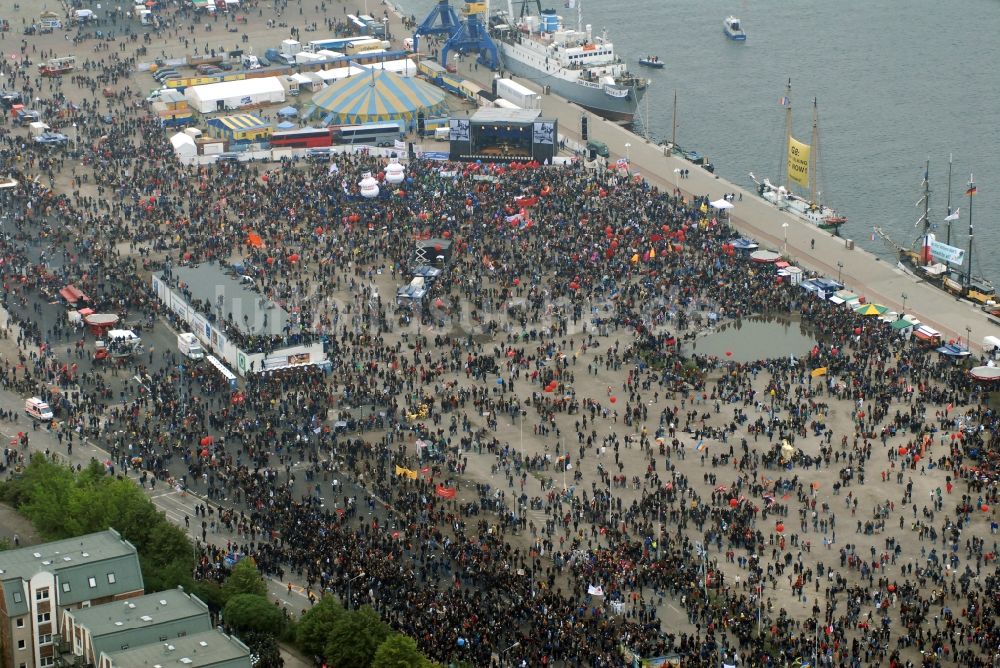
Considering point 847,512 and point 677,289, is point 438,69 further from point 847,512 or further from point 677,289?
point 847,512

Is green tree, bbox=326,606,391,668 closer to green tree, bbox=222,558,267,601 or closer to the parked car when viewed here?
green tree, bbox=222,558,267,601

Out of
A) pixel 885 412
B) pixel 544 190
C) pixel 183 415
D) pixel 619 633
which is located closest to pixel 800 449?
pixel 885 412

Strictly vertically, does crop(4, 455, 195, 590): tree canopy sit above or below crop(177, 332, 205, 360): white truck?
above

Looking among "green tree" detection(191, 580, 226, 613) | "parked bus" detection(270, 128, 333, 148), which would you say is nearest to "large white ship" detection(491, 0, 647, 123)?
"parked bus" detection(270, 128, 333, 148)

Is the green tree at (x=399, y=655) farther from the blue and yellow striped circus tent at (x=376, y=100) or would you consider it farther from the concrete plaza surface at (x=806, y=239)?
the blue and yellow striped circus tent at (x=376, y=100)

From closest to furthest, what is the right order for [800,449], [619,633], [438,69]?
[619,633] → [800,449] → [438,69]

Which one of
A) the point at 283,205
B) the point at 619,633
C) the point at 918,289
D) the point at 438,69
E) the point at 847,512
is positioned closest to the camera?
the point at 619,633

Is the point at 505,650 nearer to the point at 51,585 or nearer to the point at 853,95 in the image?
the point at 51,585
